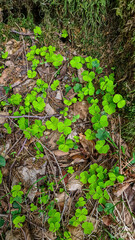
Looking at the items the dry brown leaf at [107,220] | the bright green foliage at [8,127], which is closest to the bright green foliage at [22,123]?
the bright green foliage at [8,127]

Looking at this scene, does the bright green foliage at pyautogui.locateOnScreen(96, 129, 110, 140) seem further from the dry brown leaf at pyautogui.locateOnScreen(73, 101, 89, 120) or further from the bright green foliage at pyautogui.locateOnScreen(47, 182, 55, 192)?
the bright green foliage at pyautogui.locateOnScreen(47, 182, 55, 192)

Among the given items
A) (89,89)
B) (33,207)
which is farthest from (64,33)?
(33,207)

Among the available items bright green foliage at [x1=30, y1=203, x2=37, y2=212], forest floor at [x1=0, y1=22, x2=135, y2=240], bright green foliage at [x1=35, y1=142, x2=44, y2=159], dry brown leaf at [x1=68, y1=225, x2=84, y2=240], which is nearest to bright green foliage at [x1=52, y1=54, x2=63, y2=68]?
forest floor at [x1=0, y1=22, x2=135, y2=240]

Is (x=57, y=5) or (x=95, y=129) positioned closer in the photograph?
(x=95, y=129)

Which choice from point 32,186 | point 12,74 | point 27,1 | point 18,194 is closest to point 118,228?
point 32,186

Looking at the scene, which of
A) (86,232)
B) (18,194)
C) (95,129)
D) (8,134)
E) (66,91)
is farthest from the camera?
(66,91)

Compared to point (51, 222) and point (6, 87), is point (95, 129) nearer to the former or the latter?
point (51, 222)

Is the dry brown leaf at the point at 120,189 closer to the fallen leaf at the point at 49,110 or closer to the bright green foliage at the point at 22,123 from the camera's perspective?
the fallen leaf at the point at 49,110

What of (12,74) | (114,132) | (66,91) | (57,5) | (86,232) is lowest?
(86,232)
